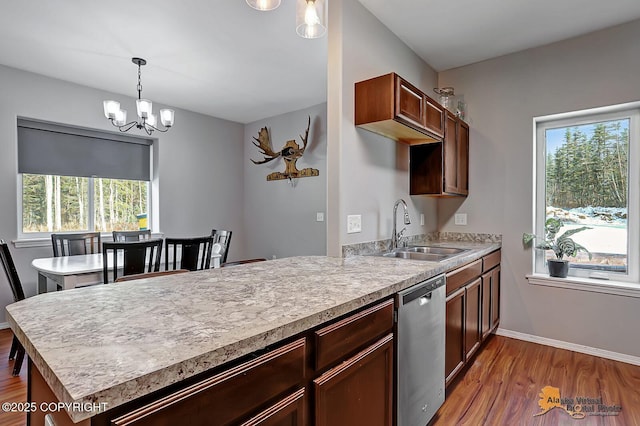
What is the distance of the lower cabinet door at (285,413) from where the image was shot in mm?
839

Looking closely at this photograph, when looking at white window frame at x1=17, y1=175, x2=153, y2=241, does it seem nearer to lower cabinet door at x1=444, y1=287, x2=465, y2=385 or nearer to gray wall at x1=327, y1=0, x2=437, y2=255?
gray wall at x1=327, y1=0, x2=437, y2=255

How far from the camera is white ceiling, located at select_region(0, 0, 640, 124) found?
7.70 ft

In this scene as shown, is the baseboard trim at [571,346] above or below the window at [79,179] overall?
below

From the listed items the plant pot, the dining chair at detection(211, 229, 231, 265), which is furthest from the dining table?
the plant pot

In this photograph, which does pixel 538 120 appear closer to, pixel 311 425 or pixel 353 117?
pixel 353 117

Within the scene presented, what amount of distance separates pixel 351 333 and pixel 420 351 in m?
0.64

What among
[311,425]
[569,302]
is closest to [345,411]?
[311,425]

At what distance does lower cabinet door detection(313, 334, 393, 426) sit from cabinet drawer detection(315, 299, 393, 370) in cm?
4

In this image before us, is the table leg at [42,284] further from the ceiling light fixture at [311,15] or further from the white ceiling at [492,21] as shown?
the white ceiling at [492,21]

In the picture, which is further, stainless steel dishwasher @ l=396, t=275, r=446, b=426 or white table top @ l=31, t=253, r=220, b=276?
white table top @ l=31, t=253, r=220, b=276

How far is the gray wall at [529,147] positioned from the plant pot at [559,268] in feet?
0.45

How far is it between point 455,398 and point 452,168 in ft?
6.07

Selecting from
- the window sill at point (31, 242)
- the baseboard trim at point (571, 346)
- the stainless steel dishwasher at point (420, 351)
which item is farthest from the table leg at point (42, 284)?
the baseboard trim at point (571, 346)

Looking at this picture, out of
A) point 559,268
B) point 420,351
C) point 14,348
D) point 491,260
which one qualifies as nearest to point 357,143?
point 420,351
